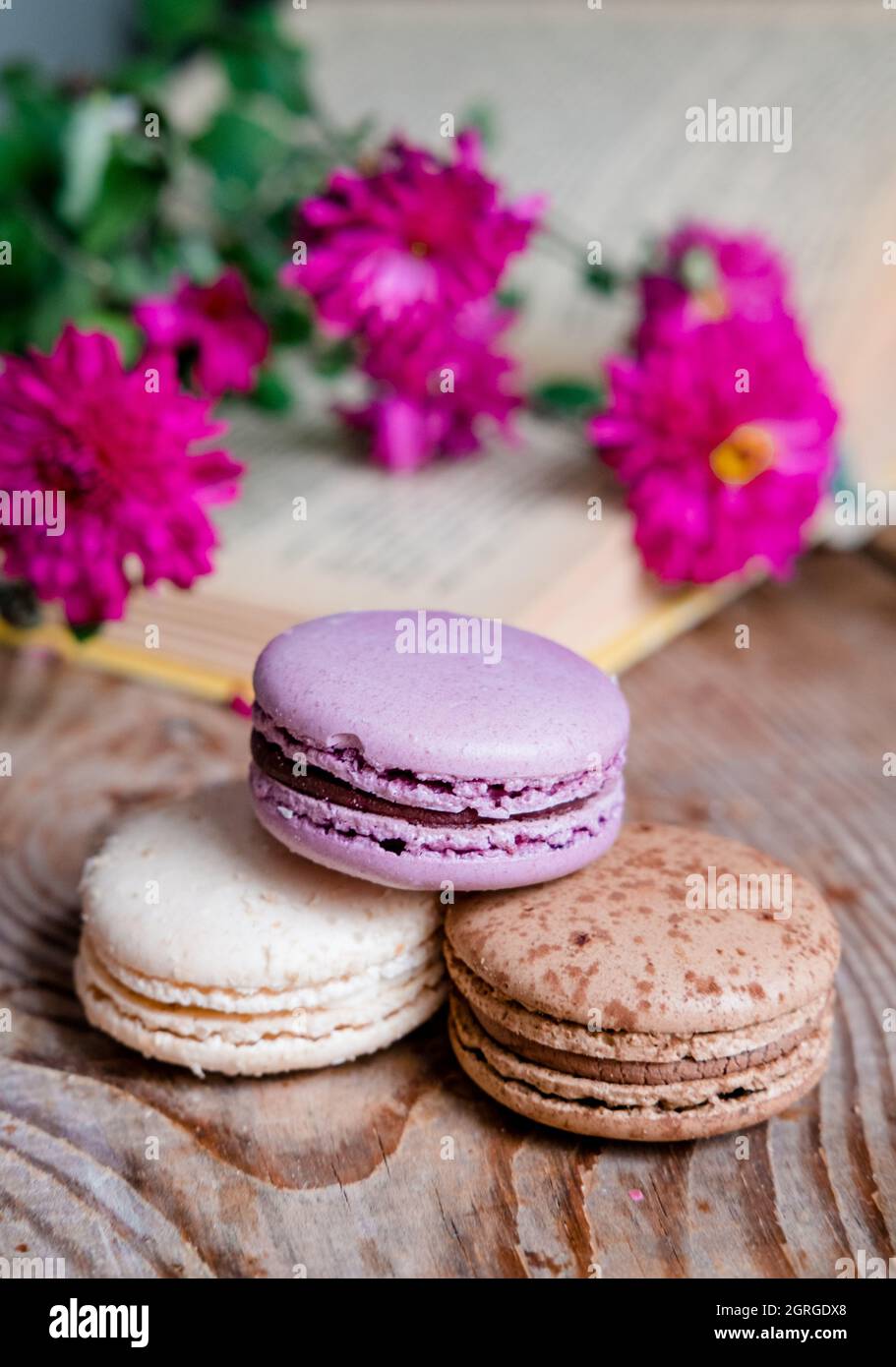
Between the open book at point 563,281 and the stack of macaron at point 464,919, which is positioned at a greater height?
the open book at point 563,281

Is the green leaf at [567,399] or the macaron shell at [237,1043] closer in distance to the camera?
the macaron shell at [237,1043]

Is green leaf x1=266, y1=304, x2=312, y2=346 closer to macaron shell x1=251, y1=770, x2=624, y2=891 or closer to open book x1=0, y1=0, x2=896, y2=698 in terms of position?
open book x1=0, y1=0, x2=896, y2=698

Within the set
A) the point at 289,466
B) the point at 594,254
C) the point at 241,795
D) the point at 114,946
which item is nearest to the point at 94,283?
the point at 289,466

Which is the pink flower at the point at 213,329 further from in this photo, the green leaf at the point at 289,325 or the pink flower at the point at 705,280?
the pink flower at the point at 705,280

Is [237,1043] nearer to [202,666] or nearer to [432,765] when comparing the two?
[432,765]

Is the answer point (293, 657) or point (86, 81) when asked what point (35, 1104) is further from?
point (86, 81)

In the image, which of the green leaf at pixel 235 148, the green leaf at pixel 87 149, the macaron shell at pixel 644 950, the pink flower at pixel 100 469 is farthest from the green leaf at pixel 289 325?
the macaron shell at pixel 644 950

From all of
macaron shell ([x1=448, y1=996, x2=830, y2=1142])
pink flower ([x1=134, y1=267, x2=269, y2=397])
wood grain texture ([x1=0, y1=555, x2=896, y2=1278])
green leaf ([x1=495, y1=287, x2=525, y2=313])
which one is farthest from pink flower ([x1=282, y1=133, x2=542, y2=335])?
macaron shell ([x1=448, y1=996, x2=830, y2=1142])

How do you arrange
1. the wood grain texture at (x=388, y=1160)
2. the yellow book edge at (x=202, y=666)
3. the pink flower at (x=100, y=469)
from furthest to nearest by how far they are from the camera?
1. the yellow book edge at (x=202, y=666)
2. the pink flower at (x=100, y=469)
3. the wood grain texture at (x=388, y=1160)

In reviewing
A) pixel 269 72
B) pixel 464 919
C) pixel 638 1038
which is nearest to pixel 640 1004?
pixel 638 1038
